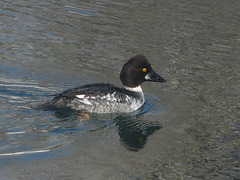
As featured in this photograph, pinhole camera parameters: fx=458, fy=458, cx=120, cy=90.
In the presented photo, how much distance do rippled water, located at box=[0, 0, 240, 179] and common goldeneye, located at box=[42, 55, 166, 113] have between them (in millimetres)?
219

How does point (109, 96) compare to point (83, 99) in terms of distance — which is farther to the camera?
point (109, 96)

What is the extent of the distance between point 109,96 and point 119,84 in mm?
1751

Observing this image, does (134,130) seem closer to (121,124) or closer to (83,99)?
(121,124)

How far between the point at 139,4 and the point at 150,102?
7.86 meters

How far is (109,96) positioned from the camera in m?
9.37

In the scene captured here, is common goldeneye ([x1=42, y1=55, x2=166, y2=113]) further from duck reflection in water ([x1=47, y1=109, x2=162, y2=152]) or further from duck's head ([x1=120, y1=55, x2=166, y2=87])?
duck reflection in water ([x1=47, y1=109, x2=162, y2=152])

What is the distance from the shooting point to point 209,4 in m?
17.6

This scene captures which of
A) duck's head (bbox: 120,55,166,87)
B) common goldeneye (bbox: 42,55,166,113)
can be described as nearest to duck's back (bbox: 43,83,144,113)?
common goldeneye (bbox: 42,55,166,113)

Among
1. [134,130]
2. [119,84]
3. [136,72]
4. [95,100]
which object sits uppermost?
[136,72]

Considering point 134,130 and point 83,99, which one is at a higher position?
point 83,99

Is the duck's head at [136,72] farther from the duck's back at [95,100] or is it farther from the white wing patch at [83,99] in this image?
the white wing patch at [83,99]

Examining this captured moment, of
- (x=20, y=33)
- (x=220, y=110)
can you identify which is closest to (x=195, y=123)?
(x=220, y=110)

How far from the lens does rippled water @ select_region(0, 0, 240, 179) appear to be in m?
7.18

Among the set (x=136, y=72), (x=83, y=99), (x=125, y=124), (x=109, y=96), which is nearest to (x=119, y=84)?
(x=136, y=72)
